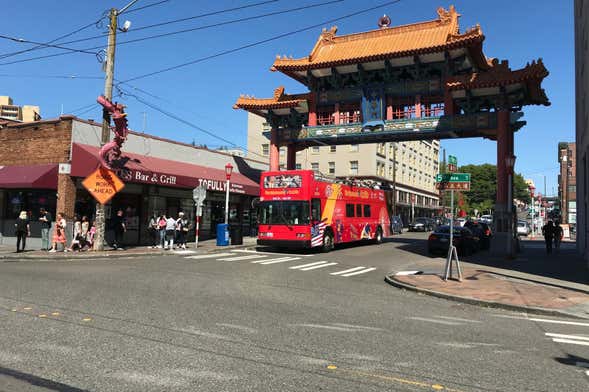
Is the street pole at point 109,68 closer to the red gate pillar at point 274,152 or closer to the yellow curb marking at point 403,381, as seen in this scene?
the red gate pillar at point 274,152

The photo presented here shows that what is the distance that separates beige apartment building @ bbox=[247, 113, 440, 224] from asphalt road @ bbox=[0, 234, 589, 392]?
4223 cm

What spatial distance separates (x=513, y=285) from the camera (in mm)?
12914

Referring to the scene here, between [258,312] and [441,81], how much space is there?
2270 cm

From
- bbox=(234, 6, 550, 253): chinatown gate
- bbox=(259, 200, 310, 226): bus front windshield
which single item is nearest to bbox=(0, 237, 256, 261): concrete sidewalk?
bbox=(259, 200, 310, 226): bus front windshield

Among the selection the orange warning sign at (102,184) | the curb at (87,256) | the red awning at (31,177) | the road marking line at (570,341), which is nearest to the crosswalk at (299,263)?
the curb at (87,256)

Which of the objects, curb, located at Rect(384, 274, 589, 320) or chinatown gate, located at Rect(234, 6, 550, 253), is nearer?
curb, located at Rect(384, 274, 589, 320)

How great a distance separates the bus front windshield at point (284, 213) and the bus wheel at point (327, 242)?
1791 millimetres

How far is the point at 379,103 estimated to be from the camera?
28516 mm

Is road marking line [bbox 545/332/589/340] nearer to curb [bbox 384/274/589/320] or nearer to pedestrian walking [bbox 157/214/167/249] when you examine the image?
curb [bbox 384/274/589/320]

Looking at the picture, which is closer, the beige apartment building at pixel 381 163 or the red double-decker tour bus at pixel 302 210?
the red double-decker tour bus at pixel 302 210

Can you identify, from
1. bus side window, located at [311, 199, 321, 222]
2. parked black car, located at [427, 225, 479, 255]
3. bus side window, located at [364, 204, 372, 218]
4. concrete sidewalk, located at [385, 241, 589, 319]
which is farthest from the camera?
bus side window, located at [364, 204, 372, 218]

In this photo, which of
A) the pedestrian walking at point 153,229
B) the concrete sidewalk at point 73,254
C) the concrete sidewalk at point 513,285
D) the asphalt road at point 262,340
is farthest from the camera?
the pedestrian walking at point 153,229

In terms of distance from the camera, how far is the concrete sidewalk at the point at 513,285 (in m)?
10.2

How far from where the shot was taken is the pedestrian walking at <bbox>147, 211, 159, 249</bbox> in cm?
2270
